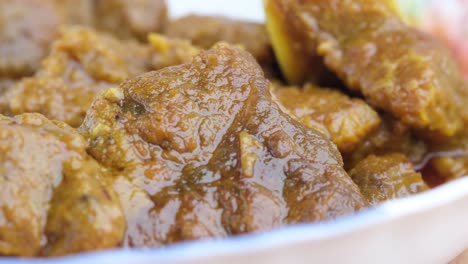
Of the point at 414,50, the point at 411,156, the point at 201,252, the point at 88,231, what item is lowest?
the point at 411,156

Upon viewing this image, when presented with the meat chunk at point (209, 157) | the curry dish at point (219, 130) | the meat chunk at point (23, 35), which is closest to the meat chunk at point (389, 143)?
the curry dish at point (219, 130)

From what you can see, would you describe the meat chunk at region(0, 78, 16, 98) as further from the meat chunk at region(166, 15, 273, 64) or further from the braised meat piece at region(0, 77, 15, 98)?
the meat chunk at region(166, 15, 273, 64)

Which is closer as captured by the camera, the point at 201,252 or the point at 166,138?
the point at 201,252

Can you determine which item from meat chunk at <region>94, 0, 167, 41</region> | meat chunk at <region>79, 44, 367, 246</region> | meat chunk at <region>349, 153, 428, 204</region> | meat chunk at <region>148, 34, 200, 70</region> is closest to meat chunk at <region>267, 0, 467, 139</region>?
meat chunk at <region>349, 153, 428, 204</region>

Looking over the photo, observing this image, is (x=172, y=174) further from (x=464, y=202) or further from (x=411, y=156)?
(x=411, y=156)

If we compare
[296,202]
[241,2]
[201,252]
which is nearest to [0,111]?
[296,202]

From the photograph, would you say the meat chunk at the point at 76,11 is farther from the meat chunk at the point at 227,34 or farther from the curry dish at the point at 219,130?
the meat chunk at the point at 227,34

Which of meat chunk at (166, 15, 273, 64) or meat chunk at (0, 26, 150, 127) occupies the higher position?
meat chunk at (166, 15, 273, 64)
